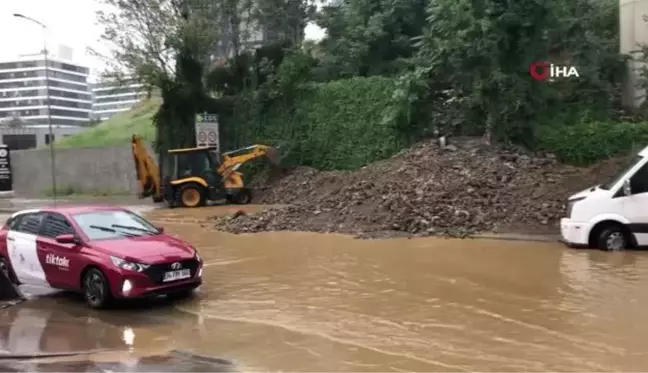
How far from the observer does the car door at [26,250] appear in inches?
465

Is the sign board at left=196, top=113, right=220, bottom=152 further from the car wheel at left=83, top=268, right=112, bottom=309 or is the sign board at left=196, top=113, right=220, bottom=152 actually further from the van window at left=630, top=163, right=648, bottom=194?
the car wheel at left=83, top=268, right=112, bottom=309

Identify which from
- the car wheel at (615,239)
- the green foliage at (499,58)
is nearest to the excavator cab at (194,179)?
the green foliage at (499,58)

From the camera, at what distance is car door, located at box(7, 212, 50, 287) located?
11820 millimetres

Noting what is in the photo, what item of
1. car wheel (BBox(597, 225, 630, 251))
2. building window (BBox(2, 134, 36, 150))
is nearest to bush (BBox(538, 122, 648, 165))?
car wheel (BBox(597, 225, 630, 251))

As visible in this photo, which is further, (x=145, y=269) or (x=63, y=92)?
(x=63, y=92)

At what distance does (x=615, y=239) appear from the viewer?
571 inches

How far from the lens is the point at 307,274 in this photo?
1350 centimetres

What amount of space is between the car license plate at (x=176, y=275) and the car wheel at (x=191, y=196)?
17.8 meters

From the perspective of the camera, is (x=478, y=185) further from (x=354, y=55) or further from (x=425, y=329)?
(x=354, y=55)

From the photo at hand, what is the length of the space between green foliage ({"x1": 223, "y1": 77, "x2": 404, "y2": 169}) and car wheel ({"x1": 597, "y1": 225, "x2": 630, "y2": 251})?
12937 mm

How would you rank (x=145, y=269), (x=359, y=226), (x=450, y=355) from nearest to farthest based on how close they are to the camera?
(x=450, y=355) → (x=145, y=269) → (x=359, y=226)

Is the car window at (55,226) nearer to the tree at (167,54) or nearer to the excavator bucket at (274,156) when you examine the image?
the excavator bucket at (274,156)

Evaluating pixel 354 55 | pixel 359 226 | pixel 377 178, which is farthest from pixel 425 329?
pixel 354 55

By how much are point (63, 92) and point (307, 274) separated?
107399 millimetres
